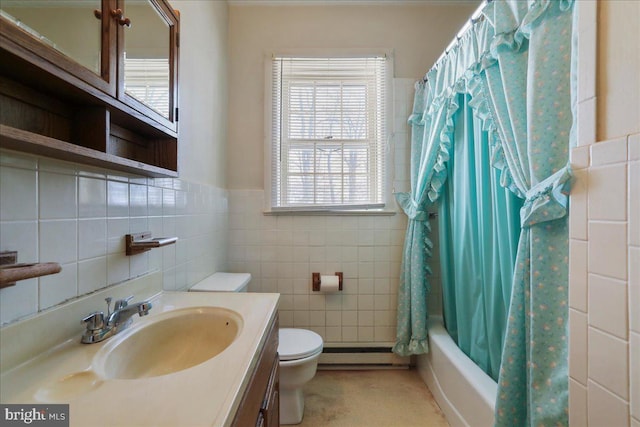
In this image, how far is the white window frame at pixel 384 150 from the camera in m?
2.01

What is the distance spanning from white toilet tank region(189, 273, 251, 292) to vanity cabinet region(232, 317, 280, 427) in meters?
0.48

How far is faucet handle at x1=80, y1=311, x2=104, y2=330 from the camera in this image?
0.74 m

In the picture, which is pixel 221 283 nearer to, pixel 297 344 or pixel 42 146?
pixel 297 344

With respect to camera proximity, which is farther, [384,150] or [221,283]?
[384,150]

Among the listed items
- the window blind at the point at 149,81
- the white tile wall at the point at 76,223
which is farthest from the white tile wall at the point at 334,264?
the window blind at the point at 149,81

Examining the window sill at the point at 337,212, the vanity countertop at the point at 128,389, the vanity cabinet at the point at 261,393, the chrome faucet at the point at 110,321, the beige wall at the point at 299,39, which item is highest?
the beige wall at the point at 299,39

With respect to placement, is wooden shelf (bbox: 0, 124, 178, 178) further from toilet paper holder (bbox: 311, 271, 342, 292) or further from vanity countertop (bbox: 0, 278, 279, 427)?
toilet paper holder (bbox: 311, 271, 342, 292)

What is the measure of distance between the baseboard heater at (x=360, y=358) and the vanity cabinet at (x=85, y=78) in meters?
1.68

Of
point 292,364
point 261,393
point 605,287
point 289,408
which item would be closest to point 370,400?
point 289,408

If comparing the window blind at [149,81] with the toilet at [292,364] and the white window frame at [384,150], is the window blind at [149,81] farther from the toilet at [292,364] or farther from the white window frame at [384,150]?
the white window frame at [384,150]

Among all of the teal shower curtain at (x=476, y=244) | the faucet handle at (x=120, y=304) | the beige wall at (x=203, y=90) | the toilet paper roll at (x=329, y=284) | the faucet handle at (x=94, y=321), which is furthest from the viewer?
the toilet paper roll at (x=329, y=284)

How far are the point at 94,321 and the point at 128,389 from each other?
1.05ft

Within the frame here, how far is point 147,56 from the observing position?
3.04ft

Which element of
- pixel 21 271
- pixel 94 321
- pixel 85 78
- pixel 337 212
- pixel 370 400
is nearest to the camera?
pixel 21 271
